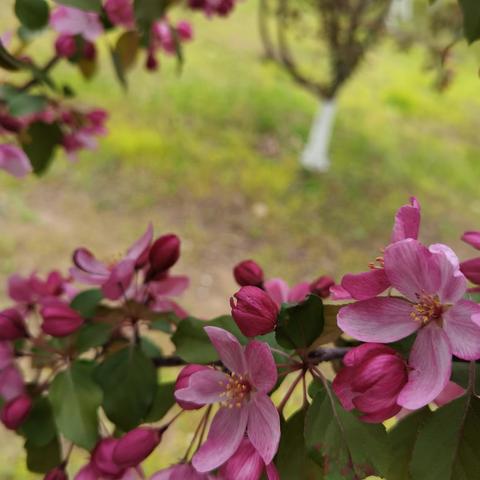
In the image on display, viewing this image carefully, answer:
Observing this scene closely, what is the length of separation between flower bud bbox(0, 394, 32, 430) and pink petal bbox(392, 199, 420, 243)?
43cm

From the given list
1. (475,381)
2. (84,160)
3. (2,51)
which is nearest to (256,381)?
(475,381)

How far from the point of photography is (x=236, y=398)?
518 mm

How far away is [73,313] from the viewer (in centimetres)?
69

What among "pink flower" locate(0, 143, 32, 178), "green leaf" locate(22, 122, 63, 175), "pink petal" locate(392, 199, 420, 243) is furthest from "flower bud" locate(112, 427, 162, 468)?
"green leaf" locate(22, 122, 63, 175)

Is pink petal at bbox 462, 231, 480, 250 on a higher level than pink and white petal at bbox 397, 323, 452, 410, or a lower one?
higher

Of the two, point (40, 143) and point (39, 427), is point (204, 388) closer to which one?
point (39, 427)

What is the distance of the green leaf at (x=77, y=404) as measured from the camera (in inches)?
25.6

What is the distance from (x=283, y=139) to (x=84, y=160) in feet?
4.57

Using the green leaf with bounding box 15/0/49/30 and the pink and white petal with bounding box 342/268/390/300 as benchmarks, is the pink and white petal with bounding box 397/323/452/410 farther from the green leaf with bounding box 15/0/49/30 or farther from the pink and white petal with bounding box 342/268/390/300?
the green leaf with bounding box 15/0/49/30

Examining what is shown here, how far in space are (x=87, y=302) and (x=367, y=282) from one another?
0.41 m

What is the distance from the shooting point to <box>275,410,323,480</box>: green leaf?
49 cm

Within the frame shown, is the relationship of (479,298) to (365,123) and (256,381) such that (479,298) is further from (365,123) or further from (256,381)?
(365,123)

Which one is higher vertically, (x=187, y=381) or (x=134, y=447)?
(x=187, y=381)

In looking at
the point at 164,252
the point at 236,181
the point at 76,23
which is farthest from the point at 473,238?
the point at 236,181
